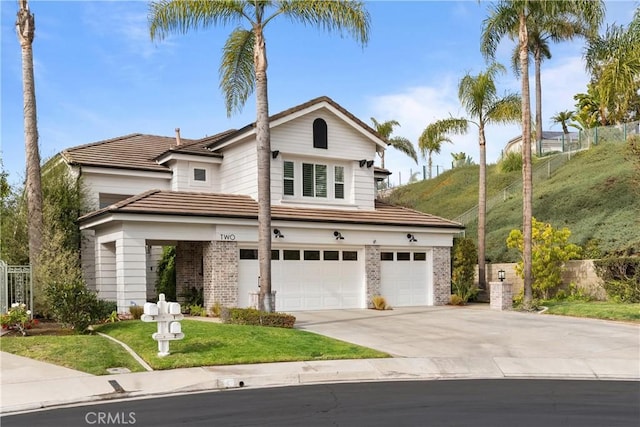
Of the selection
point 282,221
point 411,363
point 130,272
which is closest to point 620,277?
point 282,221

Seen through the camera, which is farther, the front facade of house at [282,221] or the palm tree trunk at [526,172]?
the palm tree trunk at [526,172]

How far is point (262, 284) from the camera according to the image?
19156mm

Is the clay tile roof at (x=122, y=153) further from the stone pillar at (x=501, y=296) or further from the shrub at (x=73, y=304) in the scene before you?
the stone pillar at (x=501, y=296)

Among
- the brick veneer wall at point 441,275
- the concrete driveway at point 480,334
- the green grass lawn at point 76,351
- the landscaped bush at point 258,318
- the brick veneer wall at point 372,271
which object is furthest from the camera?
the brick veneer wall at point 441,275

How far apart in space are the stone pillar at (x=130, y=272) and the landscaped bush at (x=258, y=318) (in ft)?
13.4

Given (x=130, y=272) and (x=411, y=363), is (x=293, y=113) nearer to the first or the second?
(x=130, y=272)

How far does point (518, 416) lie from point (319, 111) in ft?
60.9

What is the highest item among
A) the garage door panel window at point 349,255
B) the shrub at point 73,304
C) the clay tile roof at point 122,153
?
the clay tile roof at point 122,153

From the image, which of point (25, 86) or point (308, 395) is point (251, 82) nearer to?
point (25, 86)

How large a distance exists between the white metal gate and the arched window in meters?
11.6

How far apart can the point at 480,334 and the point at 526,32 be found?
40.1 ft

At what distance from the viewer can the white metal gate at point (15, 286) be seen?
747 inches

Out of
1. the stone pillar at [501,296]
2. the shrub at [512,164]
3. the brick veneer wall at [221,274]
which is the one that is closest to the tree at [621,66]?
the stone pillar at [501,296]

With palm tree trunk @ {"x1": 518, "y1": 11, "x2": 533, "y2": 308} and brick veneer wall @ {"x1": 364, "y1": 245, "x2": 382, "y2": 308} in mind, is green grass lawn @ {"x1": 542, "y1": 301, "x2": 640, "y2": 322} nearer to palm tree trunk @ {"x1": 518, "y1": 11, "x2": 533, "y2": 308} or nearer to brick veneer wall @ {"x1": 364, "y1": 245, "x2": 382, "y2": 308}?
palm tree trunk @ {"x1": 518, "y1": 11, "x2": 533, "y2": 308}
